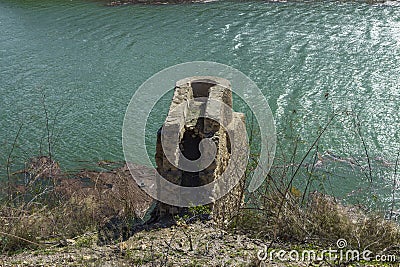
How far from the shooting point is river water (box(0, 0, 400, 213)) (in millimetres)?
8797

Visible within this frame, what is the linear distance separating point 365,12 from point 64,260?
45.5ft

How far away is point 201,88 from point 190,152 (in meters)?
1.51

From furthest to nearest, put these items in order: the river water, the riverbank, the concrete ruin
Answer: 1. the river water
2. the concrete ruin
3. the riverbank

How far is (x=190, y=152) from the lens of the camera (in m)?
5.73

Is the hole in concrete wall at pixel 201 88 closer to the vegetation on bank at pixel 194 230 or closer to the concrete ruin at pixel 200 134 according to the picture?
the concrete ruin at pixel 200 134

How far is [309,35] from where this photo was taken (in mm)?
13641

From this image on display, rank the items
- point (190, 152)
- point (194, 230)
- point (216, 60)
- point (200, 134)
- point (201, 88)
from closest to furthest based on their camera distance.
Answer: point (194, 230)
point (190, 152)
point (200, 134)
point (201, 88)
point (216, 60)

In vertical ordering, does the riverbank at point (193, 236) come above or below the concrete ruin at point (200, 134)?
below

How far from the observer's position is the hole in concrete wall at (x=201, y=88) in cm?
689

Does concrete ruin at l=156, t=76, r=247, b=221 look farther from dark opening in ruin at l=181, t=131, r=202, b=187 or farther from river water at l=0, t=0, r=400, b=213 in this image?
river water at l=0, t=0, r=400, b=213

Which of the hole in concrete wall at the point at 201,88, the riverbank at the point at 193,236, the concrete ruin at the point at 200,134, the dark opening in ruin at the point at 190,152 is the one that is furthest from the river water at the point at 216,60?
the riverbank at the point at 193,236

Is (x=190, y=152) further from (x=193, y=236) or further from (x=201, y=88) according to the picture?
(x=201, y=88)

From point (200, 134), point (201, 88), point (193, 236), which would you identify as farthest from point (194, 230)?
point (201, 88)

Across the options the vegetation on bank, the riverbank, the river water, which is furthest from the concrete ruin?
the river water
